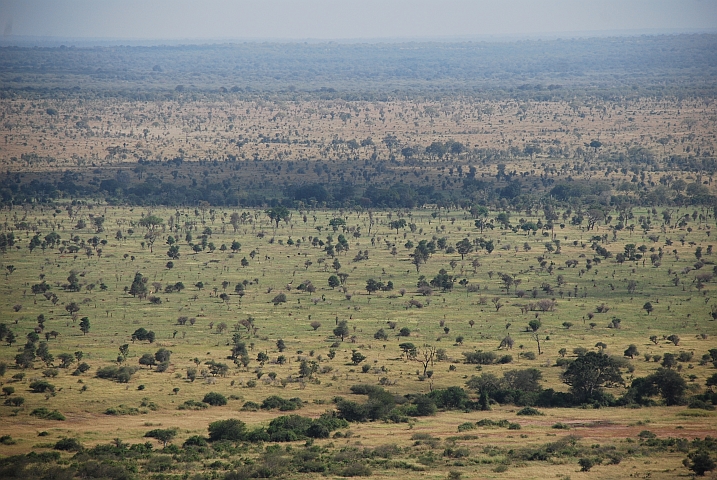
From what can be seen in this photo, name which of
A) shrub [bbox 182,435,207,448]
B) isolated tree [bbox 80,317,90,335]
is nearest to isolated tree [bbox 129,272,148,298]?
isolated tree [bbox 80,317,90,335]

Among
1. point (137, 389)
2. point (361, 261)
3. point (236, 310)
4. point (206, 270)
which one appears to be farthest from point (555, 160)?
point (137, 389)

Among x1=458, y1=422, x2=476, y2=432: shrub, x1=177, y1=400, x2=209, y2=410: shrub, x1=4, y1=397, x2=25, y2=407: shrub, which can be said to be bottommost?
x1=177, y1=400, x2=209, y2=410: shrub

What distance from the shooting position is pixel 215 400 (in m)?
45.6

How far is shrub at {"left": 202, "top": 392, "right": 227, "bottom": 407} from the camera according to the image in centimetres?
4559

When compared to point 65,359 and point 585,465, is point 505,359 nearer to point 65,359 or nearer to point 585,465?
point 585,465

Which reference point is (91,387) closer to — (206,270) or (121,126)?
(206,270)

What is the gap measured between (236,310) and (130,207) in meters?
51.9

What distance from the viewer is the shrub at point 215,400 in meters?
45.6

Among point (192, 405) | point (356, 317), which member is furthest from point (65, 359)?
point (356, 317)

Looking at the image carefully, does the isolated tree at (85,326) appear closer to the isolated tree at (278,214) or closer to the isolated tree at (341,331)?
the isolated tree at (341,331)

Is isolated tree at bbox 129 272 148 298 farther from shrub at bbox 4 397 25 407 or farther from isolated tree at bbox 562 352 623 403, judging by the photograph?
isolated tree at bbox 562 352 623 403

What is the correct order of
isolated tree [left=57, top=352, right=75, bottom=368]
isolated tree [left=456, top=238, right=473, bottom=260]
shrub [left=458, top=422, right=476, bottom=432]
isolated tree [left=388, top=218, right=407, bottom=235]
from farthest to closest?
isolated tree [left=388, top=218, right=407, bottom=235] < isolated tree [left=456, top=238, right=473, bottom=260] < isolated tree [left=57, top=352, right=75, bottom=368] < shrub [left=458, top=422, right=476, bottom=432]

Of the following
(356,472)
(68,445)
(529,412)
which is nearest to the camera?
(356,472)

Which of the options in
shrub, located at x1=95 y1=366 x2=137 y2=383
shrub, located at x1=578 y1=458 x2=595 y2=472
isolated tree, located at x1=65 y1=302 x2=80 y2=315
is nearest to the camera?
shrub, located at x1=578 y1=458 x2=595 y2=472
